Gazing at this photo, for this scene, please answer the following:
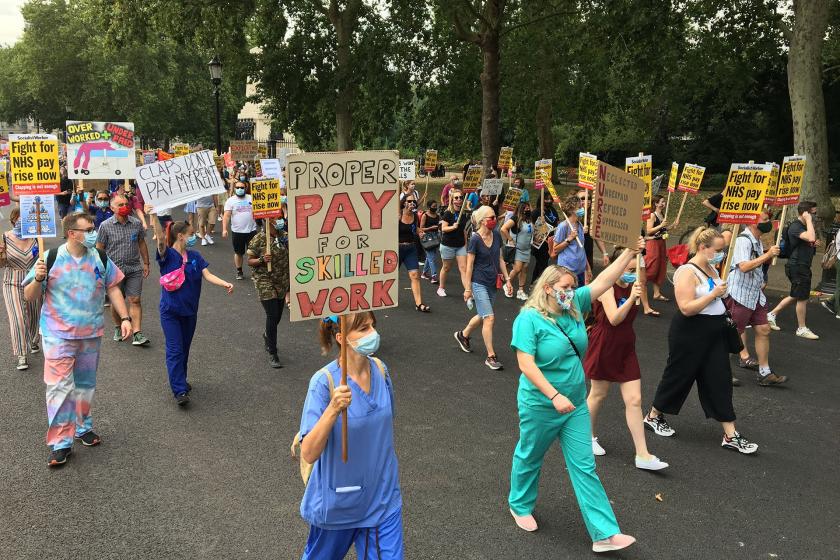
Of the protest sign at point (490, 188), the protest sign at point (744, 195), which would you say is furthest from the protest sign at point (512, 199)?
the protest sign at point (744, 195)

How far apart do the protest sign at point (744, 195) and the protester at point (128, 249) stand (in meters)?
6.84

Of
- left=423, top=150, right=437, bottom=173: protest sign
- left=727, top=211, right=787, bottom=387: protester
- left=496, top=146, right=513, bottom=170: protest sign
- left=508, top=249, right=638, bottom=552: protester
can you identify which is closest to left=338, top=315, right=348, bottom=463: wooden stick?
left=508, top=249, right=638, bottom=552: protester

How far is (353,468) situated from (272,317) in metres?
5.06

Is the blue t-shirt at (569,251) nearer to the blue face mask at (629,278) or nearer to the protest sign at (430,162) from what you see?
the blue face mask at (629,278)

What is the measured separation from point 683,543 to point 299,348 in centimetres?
544

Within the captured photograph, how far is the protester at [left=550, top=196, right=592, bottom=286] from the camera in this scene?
9125 millimetres

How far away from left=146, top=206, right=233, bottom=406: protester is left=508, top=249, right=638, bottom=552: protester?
12.1ft

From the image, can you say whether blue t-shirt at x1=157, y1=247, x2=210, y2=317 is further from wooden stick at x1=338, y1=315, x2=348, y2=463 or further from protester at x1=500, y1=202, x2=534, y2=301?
protester at x1=500, y1=202, x2=534, y2=301

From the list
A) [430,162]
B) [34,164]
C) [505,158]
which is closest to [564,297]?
[34,164]

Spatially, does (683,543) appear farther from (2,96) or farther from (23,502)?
(2,96)

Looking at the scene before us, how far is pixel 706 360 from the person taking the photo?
5898mm

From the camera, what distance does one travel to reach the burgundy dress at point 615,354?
5441 mm

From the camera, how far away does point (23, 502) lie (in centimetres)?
493

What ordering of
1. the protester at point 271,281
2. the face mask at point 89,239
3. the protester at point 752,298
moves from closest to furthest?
the face mask at point 89,239, the protester at point 752,298, the protester at point 271,281
